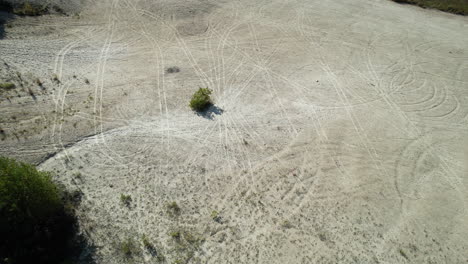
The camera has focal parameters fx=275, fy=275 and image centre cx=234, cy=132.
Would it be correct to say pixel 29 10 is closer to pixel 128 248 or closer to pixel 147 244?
pixel 128 248

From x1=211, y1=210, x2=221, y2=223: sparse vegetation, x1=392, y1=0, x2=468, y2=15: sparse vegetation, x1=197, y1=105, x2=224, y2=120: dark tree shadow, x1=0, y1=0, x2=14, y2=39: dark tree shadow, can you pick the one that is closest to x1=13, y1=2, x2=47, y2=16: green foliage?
x1=0, y1=0, x2=14, y2=39: dark tree shadow

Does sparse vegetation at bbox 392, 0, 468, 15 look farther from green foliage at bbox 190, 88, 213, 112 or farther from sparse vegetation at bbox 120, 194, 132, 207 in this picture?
sparse vegetation at bbox 120, 194, 132, 207

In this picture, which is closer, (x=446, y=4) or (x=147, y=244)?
(x=147, y=244)

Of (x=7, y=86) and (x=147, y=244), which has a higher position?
(x=7, y=86)

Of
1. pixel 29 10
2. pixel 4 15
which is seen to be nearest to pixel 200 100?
A: pixel 29 10

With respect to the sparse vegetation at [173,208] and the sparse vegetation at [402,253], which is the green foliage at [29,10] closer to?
the sparse vegetation at [173,208]

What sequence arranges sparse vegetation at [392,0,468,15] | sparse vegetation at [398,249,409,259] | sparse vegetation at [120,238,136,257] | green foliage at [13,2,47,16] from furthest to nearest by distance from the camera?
sparse vegetation at [392,0,468,15] → green foliage at [13,2,47,16] → sparse vegetation at [398,249,409,259] → sparse vegetation at [120,238,136,257]
